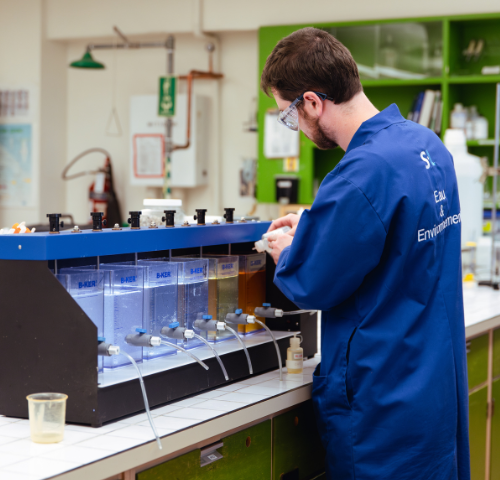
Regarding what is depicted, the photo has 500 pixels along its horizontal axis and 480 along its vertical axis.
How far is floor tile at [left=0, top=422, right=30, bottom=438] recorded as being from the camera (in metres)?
1.20

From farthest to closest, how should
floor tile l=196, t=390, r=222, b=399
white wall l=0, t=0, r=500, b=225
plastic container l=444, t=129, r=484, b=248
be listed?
Result: white wall l=0, t=0, r=500, b=225
plastic container l=444, t=129, r=484, b=248
floor tile l=196, t=390, r=222, b=399

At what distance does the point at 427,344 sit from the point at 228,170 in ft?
14.2

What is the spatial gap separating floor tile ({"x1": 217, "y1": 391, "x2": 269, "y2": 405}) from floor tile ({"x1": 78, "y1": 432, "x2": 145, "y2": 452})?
0.97ft

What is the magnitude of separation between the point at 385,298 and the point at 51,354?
2.01ft

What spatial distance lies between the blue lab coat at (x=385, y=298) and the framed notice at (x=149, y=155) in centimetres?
422

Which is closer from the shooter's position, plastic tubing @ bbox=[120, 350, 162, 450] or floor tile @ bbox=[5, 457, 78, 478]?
floor tile @ bbox=[5, 457, 78, 478]

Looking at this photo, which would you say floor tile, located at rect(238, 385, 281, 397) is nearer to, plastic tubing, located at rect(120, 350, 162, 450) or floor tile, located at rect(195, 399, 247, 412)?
floor tile, located at rect(195, 399, 247, 412)

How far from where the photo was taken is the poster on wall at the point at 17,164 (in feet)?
18.7

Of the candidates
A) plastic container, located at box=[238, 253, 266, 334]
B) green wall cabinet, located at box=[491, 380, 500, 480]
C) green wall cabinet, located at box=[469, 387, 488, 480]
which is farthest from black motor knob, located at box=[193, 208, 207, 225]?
green wall cabinet, located at box=[491, 380, 500, 480]

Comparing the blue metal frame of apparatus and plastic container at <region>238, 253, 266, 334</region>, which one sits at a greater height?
the blue metal frame of apparatus

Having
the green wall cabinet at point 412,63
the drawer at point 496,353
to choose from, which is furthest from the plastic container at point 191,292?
the green wall cabinet at point 412,63

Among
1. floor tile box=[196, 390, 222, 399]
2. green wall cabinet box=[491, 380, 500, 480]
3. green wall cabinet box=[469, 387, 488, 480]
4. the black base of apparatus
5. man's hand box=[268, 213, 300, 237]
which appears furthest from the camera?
green wall cabinet box=[491, 380, 500, 480]

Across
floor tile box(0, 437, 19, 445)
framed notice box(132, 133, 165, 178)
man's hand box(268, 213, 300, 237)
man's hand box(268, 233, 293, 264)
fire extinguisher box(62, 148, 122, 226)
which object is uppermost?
framed notice box(132, 133, 165, 178)

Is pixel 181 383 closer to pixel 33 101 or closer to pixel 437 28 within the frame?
pixel 437 28
